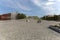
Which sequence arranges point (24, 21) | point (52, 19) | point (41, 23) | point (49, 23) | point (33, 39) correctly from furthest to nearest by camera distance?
1. point (24, 21)
2. point (41, 23)
3. point (49, 23)
4. point (52, 19)
5. point (33, 39)

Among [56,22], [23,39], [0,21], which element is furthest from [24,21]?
[23,39]

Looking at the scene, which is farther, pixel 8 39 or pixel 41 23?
pixel 41 23

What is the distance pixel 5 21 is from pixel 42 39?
822cm

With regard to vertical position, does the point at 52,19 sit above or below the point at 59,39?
above

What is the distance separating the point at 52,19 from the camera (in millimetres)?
11578

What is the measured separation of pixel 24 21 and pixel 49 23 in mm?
3415

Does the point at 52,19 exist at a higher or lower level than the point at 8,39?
higher

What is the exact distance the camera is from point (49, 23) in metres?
12.7

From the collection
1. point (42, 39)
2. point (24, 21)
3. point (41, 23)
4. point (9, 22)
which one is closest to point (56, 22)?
point (41, 23)

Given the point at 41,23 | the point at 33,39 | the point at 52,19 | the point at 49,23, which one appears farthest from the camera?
the point at 41,23

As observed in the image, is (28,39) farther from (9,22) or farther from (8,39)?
(9,22)

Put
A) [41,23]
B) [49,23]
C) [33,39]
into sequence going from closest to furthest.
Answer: [33,39]
[49,23]
[41,23]

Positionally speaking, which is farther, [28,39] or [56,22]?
[56,22]

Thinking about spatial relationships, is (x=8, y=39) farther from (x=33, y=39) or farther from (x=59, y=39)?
(x=59, y=39)
